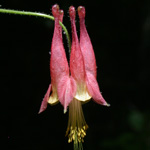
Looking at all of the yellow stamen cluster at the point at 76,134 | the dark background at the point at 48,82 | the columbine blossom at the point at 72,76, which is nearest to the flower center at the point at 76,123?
the yellow stamen cluster at the point at 76,134

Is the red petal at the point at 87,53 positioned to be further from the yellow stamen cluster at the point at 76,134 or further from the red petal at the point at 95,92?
the yellow stamen cluster at the point at 76,134

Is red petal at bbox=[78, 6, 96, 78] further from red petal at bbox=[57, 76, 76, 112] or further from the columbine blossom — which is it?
red petal at bbox=[57, 76, 76, 112]

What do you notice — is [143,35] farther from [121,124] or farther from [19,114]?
[19,114]

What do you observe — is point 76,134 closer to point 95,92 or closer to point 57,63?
point 95,92

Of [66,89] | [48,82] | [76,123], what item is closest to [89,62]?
[66,89]

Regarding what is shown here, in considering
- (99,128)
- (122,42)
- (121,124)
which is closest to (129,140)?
(121,124)

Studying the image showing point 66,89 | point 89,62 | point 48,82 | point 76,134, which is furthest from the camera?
point 48,82

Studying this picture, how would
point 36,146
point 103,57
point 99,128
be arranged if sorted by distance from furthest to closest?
point 103,57
point 99,128
point 36,146
